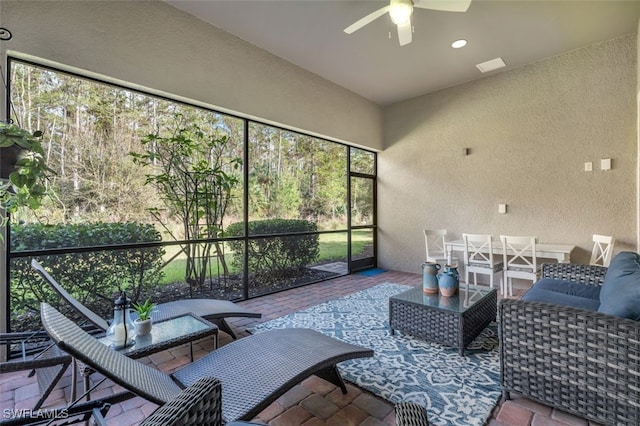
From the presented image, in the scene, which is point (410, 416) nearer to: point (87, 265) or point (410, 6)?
point (410, 6)

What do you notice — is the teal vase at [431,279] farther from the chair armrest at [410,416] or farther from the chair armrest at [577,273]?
the chair armrest at [410,416]

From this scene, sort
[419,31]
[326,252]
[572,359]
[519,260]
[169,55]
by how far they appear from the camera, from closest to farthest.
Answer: [572,359], [169,55], [419,31], [519,260], [326,252]

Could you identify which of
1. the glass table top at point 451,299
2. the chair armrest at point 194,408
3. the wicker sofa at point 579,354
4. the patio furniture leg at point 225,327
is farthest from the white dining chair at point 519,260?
the chair armrest at point 194,408

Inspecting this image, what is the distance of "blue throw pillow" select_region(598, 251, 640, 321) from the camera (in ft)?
5.21

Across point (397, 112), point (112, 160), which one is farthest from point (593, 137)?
point (112, 160)

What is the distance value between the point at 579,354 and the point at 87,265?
403 cm

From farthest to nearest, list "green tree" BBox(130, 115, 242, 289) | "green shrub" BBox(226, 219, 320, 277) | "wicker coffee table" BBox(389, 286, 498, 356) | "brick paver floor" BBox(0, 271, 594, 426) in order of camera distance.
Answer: "green shrub" BBox(226, 219, 320, 277) → "green tree" BBox(130, 115, 242, 289) → "wicker coffee table" BBox(389, 286, 498, 356) → "brick paver floor" BBox(0, 271, 594, 426)

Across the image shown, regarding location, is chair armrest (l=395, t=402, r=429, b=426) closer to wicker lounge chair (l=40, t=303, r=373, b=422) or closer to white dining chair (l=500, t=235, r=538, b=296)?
wicker lounge chair (l=40, t=303, r=373, b=422)

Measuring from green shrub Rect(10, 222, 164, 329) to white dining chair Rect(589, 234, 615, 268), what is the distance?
5.53 m

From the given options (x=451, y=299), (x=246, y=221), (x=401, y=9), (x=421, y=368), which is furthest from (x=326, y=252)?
(x=401, y=9)

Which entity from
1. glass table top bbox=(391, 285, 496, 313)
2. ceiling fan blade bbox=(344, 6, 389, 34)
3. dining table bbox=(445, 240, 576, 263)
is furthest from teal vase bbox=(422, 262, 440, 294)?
ceiling fan blade bbox=(344, 6, 389, 34)

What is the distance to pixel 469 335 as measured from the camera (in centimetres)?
259

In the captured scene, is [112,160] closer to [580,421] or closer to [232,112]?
[232,112]

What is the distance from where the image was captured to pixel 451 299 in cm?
284
